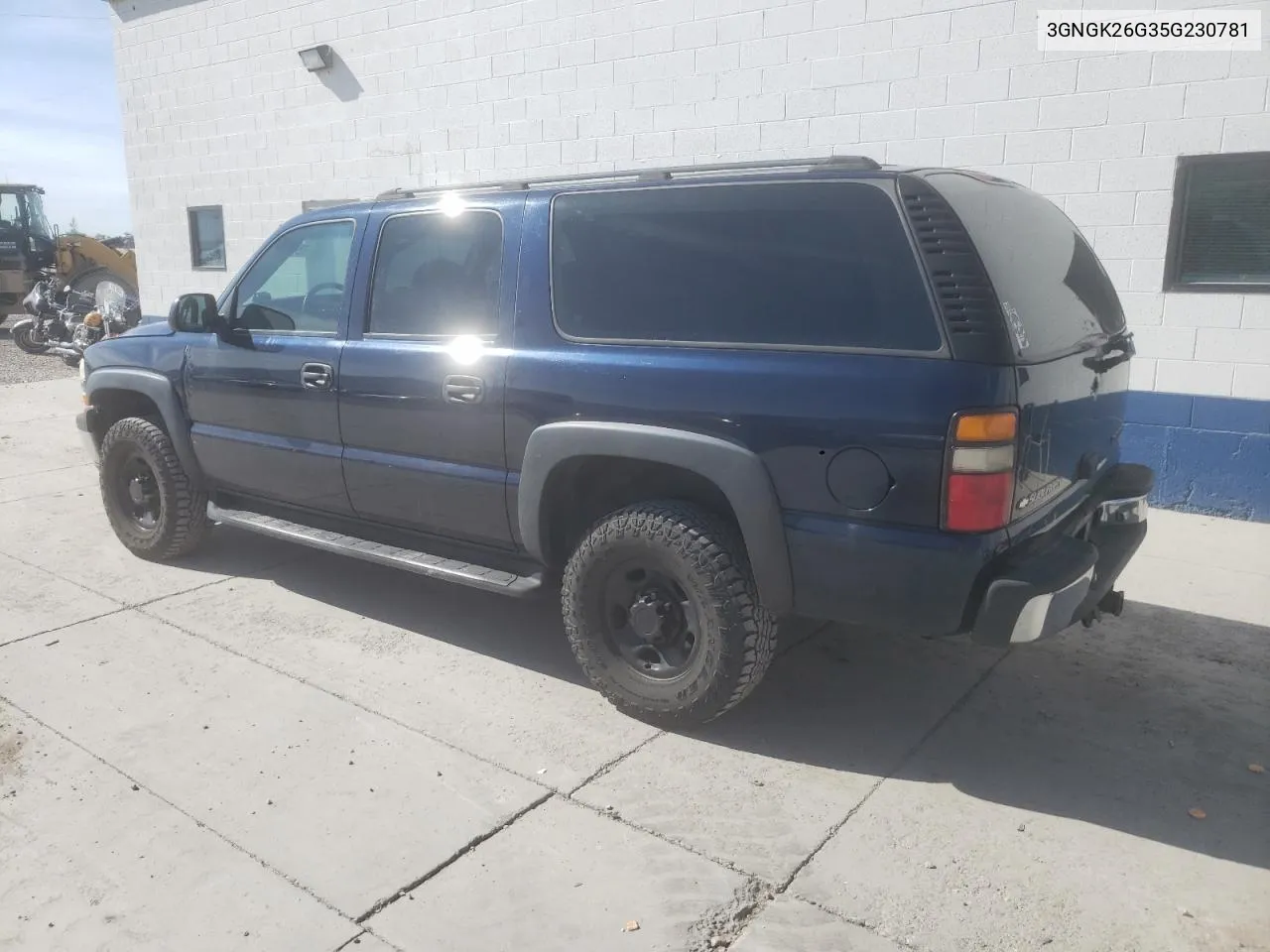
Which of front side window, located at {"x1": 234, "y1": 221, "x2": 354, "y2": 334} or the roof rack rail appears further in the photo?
front side window, located at {"x1": 234, "y1": 221, "x2": 354, "y2": 334}

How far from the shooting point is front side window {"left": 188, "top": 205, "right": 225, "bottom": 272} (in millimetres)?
12500

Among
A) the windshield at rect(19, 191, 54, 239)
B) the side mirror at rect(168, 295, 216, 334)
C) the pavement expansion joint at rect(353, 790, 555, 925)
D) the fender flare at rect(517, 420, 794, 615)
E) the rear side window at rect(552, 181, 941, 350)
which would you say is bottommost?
the pavement expansion joint at rect(353, 790, 555, 925)

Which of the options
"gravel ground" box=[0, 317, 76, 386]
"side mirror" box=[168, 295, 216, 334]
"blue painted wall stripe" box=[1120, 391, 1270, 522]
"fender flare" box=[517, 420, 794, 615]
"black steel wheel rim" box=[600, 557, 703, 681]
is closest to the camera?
"fender flare" box=[517, 420, 794, 615]

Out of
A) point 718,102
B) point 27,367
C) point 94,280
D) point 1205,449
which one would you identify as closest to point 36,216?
point 94,280

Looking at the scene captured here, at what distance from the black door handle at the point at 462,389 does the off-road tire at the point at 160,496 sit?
6.85 ft

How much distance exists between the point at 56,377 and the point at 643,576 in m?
12.9

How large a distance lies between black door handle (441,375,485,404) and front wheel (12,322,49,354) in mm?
15841

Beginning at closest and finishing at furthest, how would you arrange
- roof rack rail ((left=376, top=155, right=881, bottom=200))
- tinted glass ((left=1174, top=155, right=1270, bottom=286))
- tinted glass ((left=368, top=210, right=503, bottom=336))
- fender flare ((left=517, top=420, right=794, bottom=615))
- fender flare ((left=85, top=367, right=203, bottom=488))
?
fender flare ((left=517, top=420, right=794, bottom=615))
roof rack rail ((left=376, top=155, right=881, bottom=200))
tinted glass ((left=368, top=210, right=503, bottom=336))
fender flare ((left=85, top=367, right=203, bottom=488))
tinted glass ((left=1174, top=155, right=1270, bottom=286))

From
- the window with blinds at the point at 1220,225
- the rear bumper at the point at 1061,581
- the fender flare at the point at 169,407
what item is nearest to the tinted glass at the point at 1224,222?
the window with blinds at the point at 1220,225

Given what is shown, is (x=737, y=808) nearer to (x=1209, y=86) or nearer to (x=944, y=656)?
(x=944, y=656)

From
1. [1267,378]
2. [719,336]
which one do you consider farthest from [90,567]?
[1267,378]

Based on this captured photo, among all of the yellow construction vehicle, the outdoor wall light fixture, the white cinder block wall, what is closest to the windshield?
the yellow construction vehicle

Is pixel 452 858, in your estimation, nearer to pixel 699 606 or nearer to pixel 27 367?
pixel 699 606

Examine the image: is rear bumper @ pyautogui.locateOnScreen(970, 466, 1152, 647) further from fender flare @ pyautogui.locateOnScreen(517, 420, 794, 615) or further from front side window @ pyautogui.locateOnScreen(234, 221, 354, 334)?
front side window @ pyautogui.locateOnScreen(234, 221, 354, 334)
